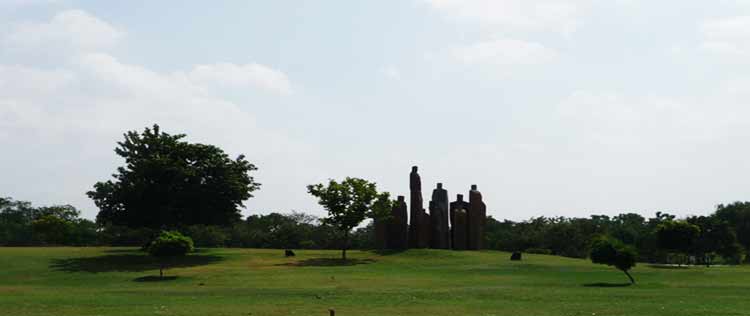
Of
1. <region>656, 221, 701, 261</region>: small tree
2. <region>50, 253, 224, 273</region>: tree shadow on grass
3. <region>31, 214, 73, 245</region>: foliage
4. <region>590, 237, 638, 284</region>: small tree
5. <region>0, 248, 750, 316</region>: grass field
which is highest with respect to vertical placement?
<region>31, 214, 73, 245</region>: foliage

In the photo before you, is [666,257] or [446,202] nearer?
[446,202]

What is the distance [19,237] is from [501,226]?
82.2 m

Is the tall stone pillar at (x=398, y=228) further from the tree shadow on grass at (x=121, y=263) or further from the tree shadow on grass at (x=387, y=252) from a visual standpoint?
the tree shadow on grass at (x=121, y=263)

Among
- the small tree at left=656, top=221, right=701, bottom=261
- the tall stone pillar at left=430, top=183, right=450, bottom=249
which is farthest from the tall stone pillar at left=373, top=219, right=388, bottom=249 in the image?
the small tree at left=656, top=221, right=701, bottom=261

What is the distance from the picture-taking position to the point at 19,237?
111m

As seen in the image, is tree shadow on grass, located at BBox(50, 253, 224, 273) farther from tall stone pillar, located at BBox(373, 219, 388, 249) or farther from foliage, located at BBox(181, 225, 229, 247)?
foliage, located at BBox(181, 225, 229, 247)

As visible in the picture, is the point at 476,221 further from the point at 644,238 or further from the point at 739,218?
the point at 739,218

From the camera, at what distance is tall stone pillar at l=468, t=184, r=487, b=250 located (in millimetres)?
81938

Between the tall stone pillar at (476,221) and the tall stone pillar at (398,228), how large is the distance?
7.02 metres

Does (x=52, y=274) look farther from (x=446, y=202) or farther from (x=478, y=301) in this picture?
(x=446, y=202)

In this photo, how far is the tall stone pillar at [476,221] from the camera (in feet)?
269

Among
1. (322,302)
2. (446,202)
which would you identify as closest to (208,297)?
(322,302)

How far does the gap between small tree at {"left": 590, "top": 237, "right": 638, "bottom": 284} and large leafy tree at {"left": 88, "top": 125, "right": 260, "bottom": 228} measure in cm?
3680

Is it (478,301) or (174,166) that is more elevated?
(174,166)
